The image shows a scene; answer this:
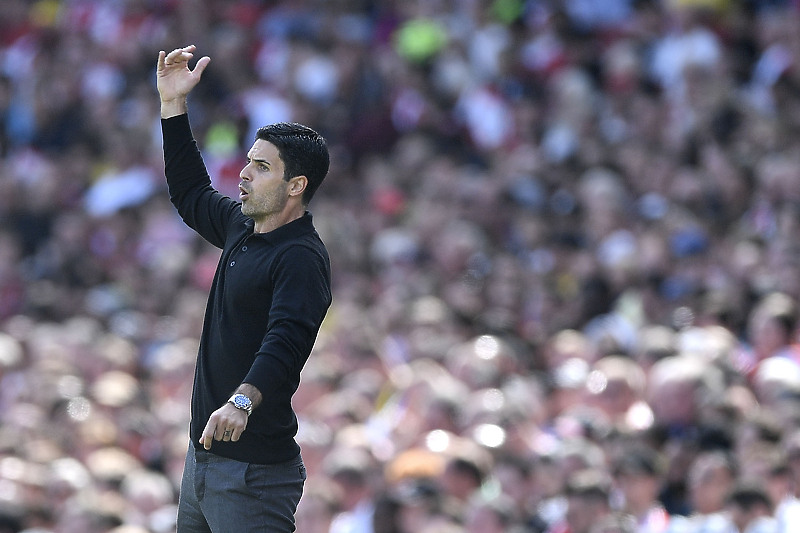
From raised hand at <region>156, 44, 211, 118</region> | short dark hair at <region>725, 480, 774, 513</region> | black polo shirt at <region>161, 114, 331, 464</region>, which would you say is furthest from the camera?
short dark hair at <region>725, 480, 774, 513</region>

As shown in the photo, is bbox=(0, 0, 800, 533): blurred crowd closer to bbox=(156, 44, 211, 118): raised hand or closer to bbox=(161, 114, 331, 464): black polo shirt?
bbox=(161, 114, 331, 464): black polo shirt

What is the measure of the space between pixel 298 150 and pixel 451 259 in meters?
6.07

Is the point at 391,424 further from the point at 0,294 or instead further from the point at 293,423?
the point at 0,294

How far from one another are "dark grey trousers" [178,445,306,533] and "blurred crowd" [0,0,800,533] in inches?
86.7

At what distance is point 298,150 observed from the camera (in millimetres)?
4137

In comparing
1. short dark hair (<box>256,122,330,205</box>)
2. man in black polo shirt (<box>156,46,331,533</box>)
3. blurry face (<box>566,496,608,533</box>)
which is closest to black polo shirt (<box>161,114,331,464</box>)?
man in black polo shirt (<box>156,46,331,533</box>)

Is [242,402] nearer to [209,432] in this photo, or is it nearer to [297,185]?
[209,432]

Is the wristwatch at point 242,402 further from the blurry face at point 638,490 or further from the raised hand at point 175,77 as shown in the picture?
the blurry face at point 638,490

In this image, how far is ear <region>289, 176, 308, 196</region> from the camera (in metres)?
4.14

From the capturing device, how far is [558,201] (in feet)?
33.4

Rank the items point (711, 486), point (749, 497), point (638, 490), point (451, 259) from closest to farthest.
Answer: point (749, 497), point (711, 486), point (638, 490), point (451, 259)

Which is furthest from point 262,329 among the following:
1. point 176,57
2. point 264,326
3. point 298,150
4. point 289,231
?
point 176,57

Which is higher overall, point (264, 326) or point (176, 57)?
point (176, 57)

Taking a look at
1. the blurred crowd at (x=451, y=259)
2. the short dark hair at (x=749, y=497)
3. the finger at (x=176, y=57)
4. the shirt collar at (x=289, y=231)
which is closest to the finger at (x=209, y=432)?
the shirt collar at (x=289, y=231)
